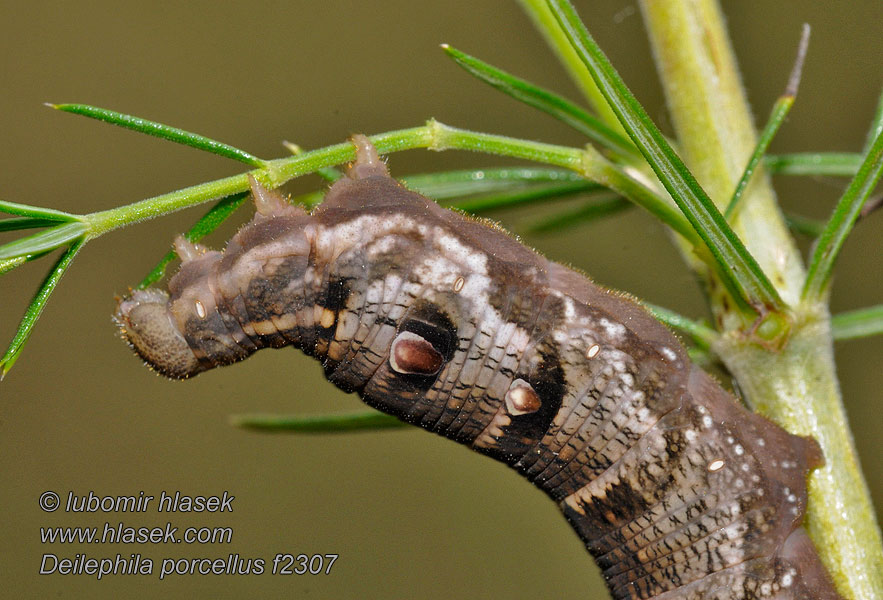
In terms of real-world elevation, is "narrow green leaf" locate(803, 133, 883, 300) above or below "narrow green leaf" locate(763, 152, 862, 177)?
below

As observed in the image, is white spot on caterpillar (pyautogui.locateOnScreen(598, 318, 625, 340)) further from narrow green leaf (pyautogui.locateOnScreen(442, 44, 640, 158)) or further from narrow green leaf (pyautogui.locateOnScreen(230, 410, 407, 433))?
narrow green leaf (pyautogui.locateOnScreen(230, 410, 407, 433))

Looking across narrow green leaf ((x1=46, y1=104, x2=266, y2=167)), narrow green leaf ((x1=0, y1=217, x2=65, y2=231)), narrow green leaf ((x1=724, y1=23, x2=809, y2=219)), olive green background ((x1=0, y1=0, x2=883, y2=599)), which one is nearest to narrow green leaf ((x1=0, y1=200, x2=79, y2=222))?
narrow green leaf ((x1=0, y1=217, x2=65, y2=231))

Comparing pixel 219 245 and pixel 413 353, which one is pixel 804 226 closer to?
pixel 413 353

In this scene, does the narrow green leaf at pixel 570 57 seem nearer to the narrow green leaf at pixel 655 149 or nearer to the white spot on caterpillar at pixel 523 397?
the narrow green leaf at pixel 655 149

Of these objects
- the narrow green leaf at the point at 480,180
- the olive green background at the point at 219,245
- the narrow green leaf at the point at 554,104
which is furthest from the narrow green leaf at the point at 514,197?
the olive green background at the point at 219,245

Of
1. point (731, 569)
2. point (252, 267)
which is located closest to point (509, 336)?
point (252, 267)
